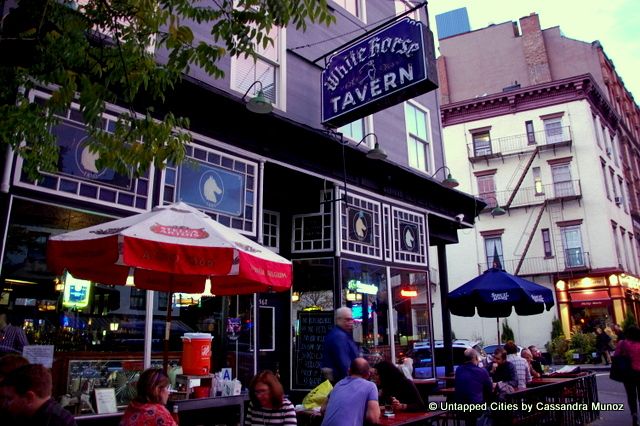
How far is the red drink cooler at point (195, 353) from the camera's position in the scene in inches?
251

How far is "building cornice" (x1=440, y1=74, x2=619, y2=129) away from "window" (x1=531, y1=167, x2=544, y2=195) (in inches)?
169

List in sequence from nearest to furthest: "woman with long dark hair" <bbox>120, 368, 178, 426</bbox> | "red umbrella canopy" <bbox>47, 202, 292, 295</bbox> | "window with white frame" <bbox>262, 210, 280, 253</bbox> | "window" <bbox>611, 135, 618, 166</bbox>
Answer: "woman with long dark hair" <bbox>120, 368, 178, 426</bbox> → "red umbrella canopy" <bbox>47, 202, 292, 295</bbox> → "window with white frame" <bbox>262, 210, 280, 253</bbox> → "window" <bbox>611, 135, 618, 166</bbox>

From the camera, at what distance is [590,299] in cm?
3036

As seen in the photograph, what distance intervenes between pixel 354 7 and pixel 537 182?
24.3m

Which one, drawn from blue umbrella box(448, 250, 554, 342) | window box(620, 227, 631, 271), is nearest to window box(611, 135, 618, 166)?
window box(620, 227, 631, 271)

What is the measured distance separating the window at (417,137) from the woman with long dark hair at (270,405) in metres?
9.99

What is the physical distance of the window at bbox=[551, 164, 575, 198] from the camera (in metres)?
32.2

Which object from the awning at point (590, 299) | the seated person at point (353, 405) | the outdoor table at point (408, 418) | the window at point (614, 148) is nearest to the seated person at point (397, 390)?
the outdoor table at point (408, 418)

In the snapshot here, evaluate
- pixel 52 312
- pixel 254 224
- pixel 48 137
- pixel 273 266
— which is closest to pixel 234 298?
pixel 254 224

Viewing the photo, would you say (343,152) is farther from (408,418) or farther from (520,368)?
(408,418)

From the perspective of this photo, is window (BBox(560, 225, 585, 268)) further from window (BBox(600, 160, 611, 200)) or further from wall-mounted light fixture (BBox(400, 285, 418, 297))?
wall-mounted light fixture (BBox(400, 285, 418, 297))

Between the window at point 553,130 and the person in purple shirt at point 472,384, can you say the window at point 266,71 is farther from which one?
the window at point 553,130

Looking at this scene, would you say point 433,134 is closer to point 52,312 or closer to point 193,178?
point 193,178

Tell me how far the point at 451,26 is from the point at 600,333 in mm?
46030
